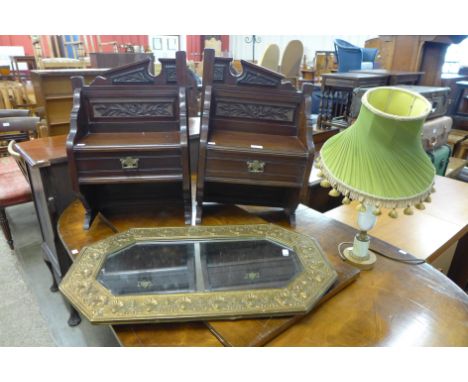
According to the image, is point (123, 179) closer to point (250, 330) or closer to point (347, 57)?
point (250, 330)

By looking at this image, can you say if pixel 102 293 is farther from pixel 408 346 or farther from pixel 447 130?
pixel 447 130

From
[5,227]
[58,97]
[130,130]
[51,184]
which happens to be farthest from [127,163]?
[58,97]

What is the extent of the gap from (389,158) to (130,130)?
3.02ft

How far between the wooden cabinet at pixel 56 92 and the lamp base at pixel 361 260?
107 inches

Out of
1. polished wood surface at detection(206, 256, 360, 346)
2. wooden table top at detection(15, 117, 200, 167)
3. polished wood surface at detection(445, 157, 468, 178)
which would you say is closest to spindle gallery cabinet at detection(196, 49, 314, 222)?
wooden table top at detection(15, 117, 200, 167)

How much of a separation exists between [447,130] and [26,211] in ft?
12.2

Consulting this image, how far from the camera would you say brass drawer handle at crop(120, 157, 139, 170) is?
3.67 feet

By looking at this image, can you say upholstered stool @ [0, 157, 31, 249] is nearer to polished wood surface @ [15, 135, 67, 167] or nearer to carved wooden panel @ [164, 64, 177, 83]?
polished wood surface @ [15, 135, 67, 167]

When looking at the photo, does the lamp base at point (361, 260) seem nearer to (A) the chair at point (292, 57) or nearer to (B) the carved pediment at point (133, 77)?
(B) the carved pediment at point (133, 77)

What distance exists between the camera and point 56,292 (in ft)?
6.27

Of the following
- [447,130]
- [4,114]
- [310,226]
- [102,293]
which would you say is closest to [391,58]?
[447,130]

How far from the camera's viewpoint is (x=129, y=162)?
3.69 ft

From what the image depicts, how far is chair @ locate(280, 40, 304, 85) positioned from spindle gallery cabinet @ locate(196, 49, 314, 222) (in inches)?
76.6

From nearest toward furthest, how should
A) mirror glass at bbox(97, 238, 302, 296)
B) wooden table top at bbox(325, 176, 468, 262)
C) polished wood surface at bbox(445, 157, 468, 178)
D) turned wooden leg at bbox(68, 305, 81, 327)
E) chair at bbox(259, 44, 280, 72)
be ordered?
mirror glass at bbox(97, 238, 302, 296)
wooden table top at bbox(325, 176, 468, 262)
turned wooden leg at bbox(68, 305, 81, 327)
chair at bbox(259, 44, 280, 72)
polished wood surface at bbox(445, 157, 468, 178)
